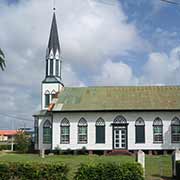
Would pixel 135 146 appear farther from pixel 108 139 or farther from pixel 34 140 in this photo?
pixel 34 140

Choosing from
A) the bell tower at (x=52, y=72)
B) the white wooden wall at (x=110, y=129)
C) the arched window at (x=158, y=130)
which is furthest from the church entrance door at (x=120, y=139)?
the bell tower at (x=52, y=72)

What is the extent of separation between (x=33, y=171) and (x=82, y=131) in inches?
1118

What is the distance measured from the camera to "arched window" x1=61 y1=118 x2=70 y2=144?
4497 centimetres

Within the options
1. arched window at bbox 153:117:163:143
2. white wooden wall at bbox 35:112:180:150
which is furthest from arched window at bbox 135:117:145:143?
arched window at bbox 153:117:163:143

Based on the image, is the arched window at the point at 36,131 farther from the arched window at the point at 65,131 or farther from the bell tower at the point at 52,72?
the arched window at the point at 65,131

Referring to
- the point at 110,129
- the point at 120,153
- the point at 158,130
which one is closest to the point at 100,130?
the point at 110,129

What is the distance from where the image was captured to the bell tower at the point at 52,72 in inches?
2047

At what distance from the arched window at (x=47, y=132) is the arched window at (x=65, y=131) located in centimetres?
214

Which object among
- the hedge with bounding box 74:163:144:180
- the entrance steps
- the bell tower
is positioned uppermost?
the bell tower

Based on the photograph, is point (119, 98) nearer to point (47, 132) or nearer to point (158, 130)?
point (158, 130)

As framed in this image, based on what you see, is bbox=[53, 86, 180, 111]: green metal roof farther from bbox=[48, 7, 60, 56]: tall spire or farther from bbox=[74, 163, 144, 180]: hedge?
bbox=[74, 163, 144, 180]: hedge

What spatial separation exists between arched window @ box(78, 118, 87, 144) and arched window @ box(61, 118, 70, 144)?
1259mm

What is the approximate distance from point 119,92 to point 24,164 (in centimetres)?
3128

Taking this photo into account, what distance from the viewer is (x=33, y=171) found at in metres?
16.4
